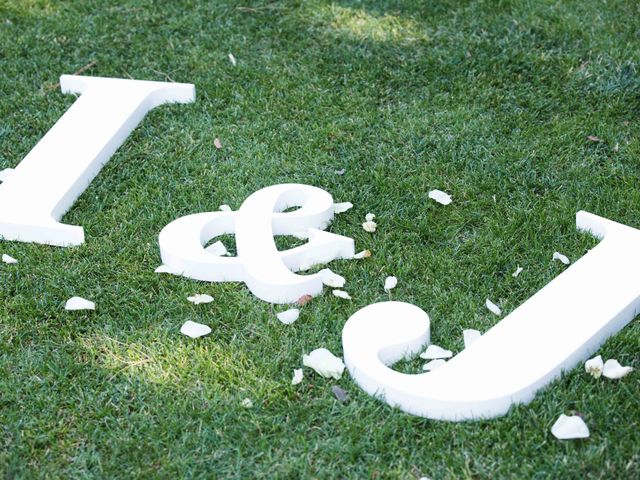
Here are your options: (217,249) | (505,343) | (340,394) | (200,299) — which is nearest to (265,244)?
(217,249)

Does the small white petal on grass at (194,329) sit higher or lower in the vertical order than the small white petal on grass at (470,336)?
lower

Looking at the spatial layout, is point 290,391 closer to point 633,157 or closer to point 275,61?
point 633,157

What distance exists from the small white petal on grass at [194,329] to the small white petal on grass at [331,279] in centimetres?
49

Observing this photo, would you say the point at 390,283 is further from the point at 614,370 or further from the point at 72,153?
the point at 72,153

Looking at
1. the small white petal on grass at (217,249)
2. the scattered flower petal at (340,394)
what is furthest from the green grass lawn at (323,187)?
the small white petal on grass at (217,249)

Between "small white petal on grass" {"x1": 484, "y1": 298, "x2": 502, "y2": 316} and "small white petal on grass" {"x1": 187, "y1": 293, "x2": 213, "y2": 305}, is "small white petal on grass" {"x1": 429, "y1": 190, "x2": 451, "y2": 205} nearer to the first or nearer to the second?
"small white petal on grass" {"x1": 484, "y1": 298, "x2": 502, "y2": 316}

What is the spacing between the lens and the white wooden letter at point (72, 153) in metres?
3.81

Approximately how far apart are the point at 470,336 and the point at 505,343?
0.53 ft

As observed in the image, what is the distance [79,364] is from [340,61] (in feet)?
9.09

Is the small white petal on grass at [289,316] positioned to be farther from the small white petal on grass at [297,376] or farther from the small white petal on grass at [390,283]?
the small white petal on grass at [390,283]

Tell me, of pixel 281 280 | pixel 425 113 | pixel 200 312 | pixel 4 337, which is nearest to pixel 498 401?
pixel 281 280

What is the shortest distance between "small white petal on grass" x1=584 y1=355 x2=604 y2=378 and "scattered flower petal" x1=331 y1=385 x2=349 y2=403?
0.81 meters

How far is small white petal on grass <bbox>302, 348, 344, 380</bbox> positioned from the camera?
3035 mm

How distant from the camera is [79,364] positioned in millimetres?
3119
